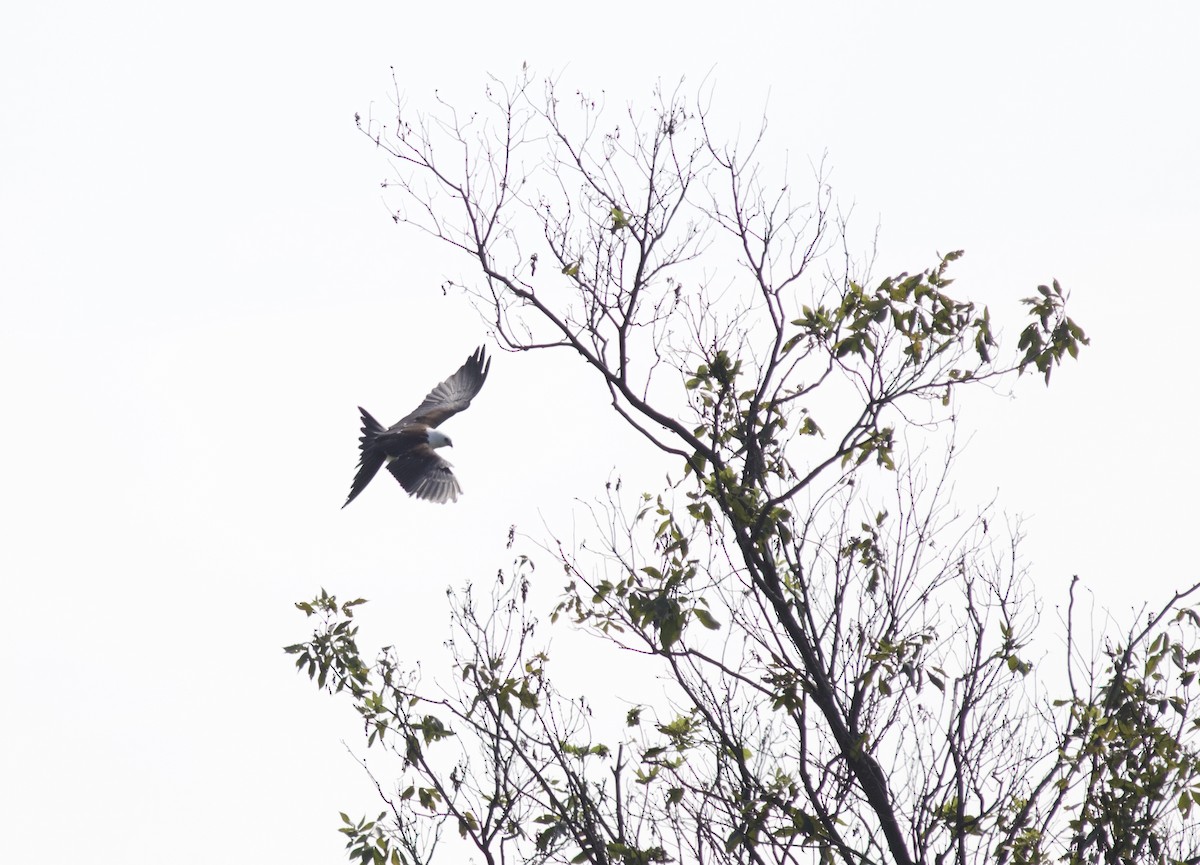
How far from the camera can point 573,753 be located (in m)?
7.27

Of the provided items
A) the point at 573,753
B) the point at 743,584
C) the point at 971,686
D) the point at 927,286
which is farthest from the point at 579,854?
the point at 927,286

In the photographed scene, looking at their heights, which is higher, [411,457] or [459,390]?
[459,390]

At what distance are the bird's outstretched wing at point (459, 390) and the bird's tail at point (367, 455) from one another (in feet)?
2.68

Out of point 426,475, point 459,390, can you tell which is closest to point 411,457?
point 426,475

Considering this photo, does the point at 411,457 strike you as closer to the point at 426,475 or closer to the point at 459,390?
the point at 426,475

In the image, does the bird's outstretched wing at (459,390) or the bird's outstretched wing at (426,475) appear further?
the bird's outstretched wing at (459,390)

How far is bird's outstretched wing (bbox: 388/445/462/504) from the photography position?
46.7ft

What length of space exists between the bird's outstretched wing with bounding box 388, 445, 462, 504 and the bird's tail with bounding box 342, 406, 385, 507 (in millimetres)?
263

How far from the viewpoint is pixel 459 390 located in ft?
51.1

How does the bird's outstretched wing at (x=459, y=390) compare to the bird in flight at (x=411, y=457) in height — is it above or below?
above

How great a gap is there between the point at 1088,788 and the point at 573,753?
266 cm

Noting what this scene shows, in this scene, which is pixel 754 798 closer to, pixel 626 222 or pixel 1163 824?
pixel 1163 824

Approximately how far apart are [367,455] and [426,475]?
0.68 meters

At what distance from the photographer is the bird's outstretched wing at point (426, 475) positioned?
14.2 meters
